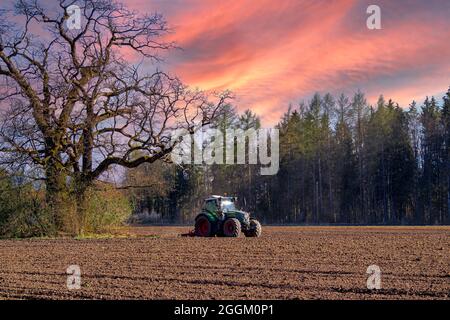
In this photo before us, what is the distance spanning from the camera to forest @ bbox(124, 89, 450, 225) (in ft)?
186

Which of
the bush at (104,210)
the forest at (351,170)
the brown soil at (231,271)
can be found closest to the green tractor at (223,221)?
the brown soil at (231,271)

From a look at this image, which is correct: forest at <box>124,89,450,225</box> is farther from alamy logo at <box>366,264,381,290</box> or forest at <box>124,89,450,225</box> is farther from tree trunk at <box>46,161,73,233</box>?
alamy logo at <box>366,264,381,290</box>

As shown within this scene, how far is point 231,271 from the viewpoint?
44.5 ft

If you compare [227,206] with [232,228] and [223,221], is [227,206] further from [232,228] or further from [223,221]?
[232,228]

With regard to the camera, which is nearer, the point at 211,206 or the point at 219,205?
the point at 219,205

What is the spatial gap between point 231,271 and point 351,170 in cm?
4777

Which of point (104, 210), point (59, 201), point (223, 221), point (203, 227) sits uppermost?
point (59, 201)

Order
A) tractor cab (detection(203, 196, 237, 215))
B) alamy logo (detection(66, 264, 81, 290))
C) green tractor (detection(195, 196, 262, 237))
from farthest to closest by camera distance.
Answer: tractor cab (detection(203, 196, 237, 215)) → green tractor (detection(195, 196, 262, 237)) → alamy logo (detection(66, 264, 81, 290))

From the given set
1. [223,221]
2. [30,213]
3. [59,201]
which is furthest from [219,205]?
[30,213]

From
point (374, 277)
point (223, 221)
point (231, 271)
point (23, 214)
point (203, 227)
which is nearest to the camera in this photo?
point (374, 277)

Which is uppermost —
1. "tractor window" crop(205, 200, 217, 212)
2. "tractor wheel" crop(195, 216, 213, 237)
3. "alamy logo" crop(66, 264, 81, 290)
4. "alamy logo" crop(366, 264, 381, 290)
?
"tractor window" crop(205, 200, 217, 212)

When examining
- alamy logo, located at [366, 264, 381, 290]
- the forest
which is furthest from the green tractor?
the forest

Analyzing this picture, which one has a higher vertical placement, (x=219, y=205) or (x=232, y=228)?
(x=219, y=205)
